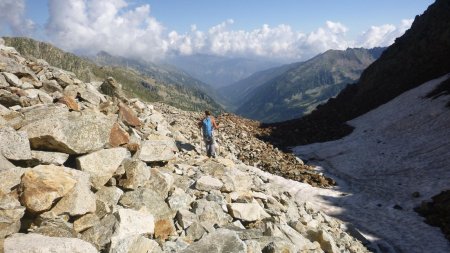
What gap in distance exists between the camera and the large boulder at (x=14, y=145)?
1084 centimetres

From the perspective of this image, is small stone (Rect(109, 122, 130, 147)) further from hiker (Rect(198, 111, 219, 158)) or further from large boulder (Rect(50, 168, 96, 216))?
hiker (Rect(198, 111, 219, 158))

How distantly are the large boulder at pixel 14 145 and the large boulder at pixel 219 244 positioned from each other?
572cm

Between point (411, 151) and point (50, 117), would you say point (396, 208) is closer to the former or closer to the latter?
point (411, 151)

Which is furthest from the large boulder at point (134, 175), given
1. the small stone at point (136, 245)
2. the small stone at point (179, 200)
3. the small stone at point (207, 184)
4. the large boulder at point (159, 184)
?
the small stone at point (136, 245)

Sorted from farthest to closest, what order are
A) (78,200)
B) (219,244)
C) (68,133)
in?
(68,133) → (219,244) → (78,200)

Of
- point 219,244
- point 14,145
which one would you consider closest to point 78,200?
point 14,145

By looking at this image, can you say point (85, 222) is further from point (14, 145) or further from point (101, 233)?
point (14, 145)

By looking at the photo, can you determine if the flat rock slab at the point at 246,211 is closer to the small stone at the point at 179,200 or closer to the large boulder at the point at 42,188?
the small stone at the point at 179,200

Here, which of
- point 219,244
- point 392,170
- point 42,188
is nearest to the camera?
point 42,188

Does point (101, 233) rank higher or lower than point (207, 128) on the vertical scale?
lower

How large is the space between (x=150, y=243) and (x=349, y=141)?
41.5 m

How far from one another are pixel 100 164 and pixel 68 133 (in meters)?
1.49

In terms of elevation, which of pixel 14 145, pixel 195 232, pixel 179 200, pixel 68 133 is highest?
pixel 68 133

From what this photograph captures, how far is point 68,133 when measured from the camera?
1237cm
